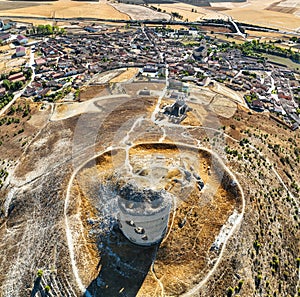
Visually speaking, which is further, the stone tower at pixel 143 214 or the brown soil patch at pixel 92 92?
the brown soil patch at pixel 92 92

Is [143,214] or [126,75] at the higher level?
[143,214]

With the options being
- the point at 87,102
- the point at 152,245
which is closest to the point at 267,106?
the point at 87,102

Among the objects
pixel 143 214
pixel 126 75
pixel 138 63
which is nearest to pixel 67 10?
pixel 138 63

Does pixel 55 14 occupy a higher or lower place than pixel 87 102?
lower

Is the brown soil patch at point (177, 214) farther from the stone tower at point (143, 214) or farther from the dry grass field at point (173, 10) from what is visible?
the dry grass field at point (173, 10)

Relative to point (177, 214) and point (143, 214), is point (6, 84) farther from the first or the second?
point (143, 214)

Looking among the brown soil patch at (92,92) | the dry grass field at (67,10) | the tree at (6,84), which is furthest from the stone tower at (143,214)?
the dry grass field at (67,10)

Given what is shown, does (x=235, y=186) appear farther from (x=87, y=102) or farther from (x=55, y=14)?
(x=55, y=14)
